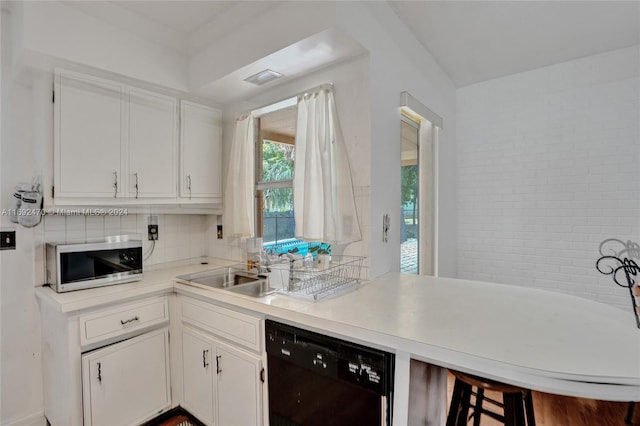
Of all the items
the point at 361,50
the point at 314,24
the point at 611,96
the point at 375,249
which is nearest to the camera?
the point at 314,24

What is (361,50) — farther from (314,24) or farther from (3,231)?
(3,231)

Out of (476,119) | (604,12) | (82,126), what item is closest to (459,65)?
(476,119)

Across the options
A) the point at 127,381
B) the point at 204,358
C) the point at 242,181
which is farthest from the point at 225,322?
the point at 242,181

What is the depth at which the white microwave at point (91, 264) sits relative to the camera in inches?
71.3

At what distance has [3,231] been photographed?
1871 mm

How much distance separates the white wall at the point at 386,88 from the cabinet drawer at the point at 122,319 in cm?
137

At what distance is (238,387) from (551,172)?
3160 mm

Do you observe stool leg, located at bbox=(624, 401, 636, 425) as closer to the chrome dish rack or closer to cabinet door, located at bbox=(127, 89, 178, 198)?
the chrome dish rack

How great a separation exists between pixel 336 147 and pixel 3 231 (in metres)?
2.05

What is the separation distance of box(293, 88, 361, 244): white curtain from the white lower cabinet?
778 millimetres

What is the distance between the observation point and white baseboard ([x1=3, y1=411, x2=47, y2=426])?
1.91 m

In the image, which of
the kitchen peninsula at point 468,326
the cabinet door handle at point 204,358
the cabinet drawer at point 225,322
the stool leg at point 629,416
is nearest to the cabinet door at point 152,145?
the kitchen peninsula at point 468,326

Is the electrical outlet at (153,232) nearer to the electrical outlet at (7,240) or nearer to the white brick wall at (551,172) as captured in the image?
the electrical outlet at (7,240)

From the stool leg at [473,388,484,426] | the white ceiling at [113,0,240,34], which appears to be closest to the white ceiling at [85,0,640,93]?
the white ceiling at [113,0,240,34]
